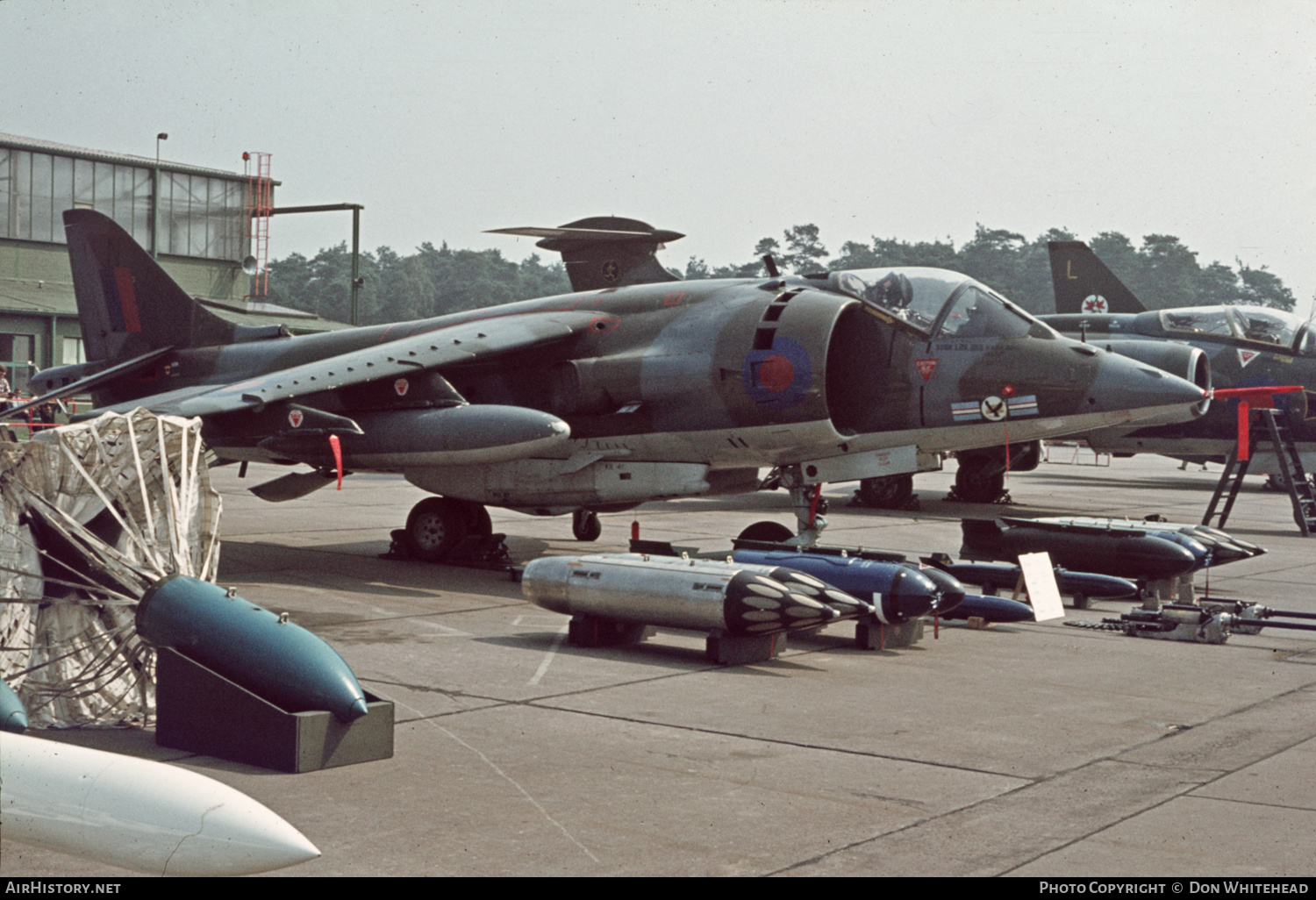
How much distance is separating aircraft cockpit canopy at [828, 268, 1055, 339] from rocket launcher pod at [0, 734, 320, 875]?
1161 cm

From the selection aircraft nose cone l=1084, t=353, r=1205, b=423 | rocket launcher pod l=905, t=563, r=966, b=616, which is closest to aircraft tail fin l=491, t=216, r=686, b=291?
aircraft nose cone l=1084, t=353, r=1205, b=423

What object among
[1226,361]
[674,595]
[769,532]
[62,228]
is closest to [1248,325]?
[1226,361]

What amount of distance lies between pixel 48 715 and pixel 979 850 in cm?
557

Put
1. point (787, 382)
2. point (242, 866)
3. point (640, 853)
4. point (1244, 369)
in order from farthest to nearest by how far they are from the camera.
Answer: point (1244, 369), point (787, 382), point (640, 853), point (242, 866)

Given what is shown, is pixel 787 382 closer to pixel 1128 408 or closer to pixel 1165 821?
pixel 1128 408

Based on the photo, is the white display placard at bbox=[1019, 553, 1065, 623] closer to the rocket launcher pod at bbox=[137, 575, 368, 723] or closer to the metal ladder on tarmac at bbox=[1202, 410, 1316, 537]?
the rocket launcher pod at bbox=[137, 575, 368, 723]

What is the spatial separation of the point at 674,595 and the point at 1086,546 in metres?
6.16

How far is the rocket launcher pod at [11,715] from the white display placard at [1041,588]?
8449 mm

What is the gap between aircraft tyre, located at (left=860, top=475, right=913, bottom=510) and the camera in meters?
25.6

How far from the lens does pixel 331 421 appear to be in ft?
48.8

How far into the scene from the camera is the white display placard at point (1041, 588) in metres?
12.1

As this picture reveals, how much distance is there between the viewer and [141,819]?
479 centimetres

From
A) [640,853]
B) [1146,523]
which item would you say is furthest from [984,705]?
[1146,523]

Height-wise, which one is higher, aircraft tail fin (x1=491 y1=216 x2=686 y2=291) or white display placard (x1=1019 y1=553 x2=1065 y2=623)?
aircraft tail fin (x1=491 y1=216 x2=686 y2=291)
